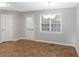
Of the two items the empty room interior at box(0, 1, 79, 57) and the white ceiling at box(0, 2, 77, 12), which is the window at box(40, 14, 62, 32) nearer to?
the empty room interior at box(0, 1, 79, 57)

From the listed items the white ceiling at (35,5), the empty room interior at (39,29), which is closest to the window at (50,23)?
the empty room interior at (39,29)

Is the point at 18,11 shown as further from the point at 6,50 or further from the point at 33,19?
the point at 6,50

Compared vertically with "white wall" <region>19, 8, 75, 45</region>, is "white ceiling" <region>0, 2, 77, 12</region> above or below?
above

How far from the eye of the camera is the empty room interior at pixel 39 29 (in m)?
1.29

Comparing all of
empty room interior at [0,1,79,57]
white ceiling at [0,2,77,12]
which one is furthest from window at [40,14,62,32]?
white ceiling at [0,2,77,12]

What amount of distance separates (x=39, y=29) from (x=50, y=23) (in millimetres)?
168

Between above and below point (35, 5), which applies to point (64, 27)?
below

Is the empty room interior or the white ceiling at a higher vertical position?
the white ceiling

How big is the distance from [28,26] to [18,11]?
235 mm

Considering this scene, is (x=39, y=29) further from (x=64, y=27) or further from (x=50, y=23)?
(x=64, y=27)

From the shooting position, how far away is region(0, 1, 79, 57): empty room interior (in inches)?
50.7

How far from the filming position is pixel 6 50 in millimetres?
1344

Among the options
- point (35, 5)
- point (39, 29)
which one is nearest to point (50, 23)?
point (39, 29)

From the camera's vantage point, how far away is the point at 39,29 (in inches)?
54.9
